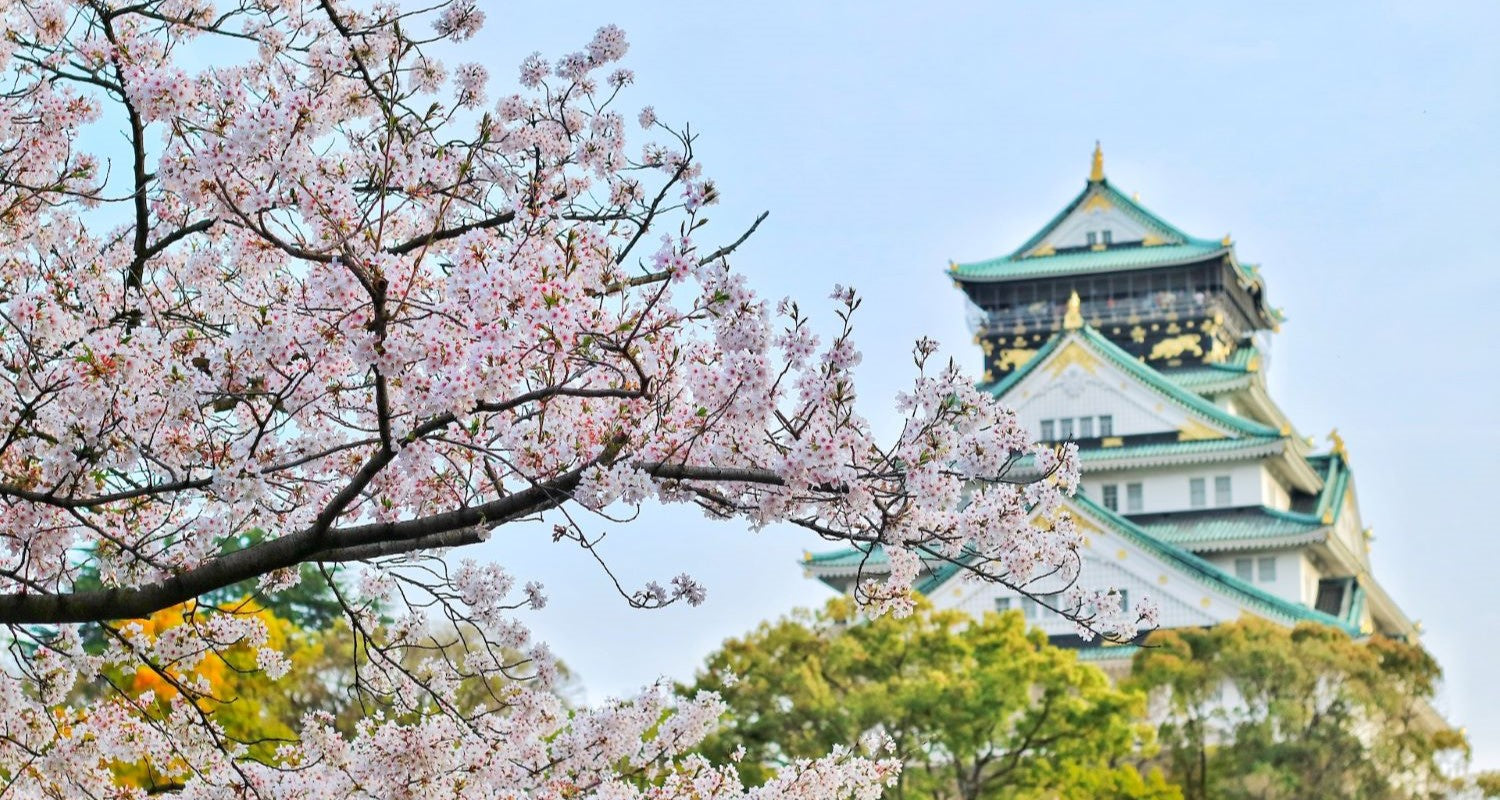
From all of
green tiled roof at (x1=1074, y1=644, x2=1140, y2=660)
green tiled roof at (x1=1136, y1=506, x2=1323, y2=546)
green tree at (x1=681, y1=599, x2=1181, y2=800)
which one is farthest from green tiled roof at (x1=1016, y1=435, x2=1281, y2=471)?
green tree at (x1=681, y1=599, x2=1181, y2=800)

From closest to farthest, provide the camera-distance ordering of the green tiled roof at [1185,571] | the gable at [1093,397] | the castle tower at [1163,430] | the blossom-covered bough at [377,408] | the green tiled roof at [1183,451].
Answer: the blossom-covered bough at [377,408]
the green tiled roof at [1185,571]
the castle tower at [1163,430]
the green tiled roof at [1183,451]
the gable at [1093,397]

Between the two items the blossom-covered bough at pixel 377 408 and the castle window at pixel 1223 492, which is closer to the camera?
the blossom-covered bough at pixel 377 408

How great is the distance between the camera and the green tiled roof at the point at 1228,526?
43.8m

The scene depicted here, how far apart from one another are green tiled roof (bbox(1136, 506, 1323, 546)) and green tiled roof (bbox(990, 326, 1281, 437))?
1.98m

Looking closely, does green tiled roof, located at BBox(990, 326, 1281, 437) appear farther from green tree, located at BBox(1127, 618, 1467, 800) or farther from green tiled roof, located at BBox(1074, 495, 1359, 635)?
green tree, located at BBox(1127, 618, 1467, 800)

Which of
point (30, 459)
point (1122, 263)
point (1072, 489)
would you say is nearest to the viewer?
point (1072, 489)

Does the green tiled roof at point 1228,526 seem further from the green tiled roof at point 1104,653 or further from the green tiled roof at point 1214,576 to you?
the green tiled roof at point 1104,653

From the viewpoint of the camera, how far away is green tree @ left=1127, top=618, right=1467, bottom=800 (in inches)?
1159

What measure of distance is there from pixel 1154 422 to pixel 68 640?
39788 mm

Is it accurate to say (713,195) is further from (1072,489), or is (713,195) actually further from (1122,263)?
(1122,263)

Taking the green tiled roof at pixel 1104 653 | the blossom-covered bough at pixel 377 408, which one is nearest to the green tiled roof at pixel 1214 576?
the green tiled roof at pixel 1104 653

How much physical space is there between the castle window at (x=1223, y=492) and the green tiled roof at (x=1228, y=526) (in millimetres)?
261

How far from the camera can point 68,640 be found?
26.7 feet

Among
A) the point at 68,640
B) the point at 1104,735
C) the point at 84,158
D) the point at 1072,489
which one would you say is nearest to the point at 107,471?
the point at 68,640
